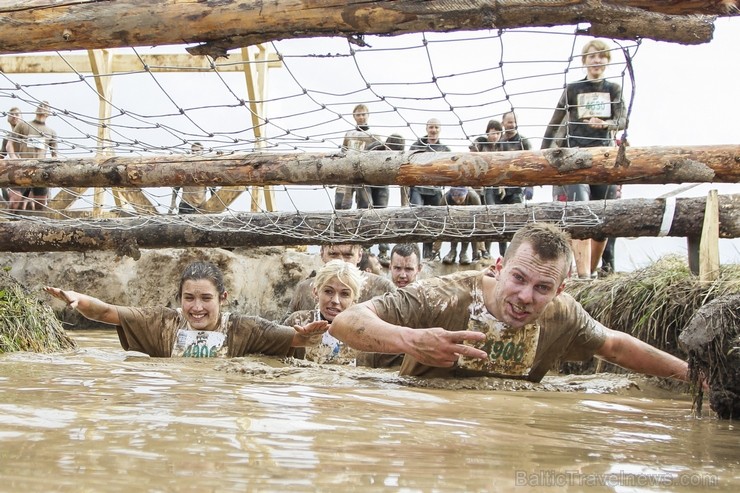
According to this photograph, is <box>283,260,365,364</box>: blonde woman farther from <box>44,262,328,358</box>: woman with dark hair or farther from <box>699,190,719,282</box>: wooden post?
<box>699,190,719,282</box>: wooden post

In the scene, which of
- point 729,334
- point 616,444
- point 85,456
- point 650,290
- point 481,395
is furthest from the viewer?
point 650,290

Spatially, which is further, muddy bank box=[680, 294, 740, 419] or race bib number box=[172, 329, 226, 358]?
race bib number box=[172, 329, 226, 358]

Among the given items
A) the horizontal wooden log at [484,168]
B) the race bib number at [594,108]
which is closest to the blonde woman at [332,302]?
the horizontal wooden log at [484,168]

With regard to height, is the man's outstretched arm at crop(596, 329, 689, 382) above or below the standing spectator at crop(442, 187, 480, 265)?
below

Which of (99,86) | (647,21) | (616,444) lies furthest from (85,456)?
(99,86)

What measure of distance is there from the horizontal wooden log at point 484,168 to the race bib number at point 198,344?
1.24 metres

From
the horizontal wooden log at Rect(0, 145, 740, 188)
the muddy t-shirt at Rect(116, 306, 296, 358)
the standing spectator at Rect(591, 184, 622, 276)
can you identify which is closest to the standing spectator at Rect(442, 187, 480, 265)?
the standing spectator at Rect(591, 184, 622, 276)

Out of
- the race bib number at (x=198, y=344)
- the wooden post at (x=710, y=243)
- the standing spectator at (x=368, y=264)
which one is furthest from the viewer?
the standing spectator at (x=368, y=264)

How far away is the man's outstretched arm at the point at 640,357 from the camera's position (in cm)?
477

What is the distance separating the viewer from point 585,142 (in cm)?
751

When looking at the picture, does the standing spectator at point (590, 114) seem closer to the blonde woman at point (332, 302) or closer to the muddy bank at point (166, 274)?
the blonde woman at point (332, 302)

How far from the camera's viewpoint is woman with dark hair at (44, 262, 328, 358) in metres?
6.24

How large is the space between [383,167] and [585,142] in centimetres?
296

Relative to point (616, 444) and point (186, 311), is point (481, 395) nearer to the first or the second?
point (616, 444)
